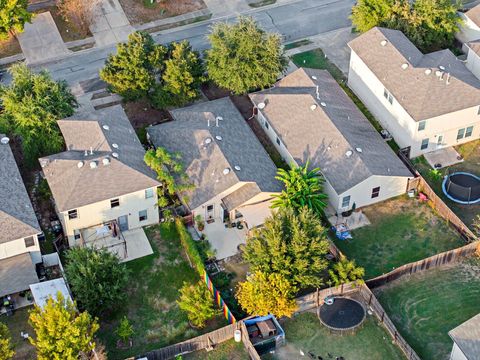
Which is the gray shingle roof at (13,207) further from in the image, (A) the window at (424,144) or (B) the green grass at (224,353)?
(A) the window at (424,144)

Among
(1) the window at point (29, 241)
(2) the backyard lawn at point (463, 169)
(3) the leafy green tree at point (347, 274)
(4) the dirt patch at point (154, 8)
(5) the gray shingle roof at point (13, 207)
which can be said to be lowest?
(2) the backyard lawn at point (463, 169)

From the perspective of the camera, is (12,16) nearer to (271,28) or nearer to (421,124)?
(271,28)

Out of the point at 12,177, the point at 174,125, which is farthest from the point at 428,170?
the point at 12,177

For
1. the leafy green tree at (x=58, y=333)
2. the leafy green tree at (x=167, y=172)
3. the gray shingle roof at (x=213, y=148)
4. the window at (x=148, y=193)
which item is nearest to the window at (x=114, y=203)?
the window at (x=148, y=193)

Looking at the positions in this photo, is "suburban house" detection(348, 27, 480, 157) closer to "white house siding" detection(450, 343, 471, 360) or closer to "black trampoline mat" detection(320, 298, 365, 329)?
"black trampoline mat" detection(320, 298, 365, 329)

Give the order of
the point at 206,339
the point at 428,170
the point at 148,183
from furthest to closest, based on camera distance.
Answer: the point at 428,170
the point at 148,183
the point at 206,339

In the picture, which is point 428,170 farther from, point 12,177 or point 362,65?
point 12,177
